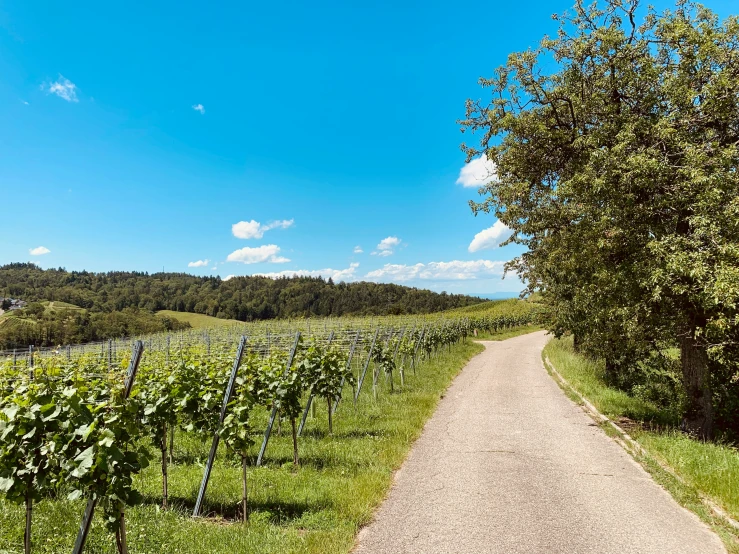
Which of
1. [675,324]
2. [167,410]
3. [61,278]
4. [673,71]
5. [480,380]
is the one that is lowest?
[480,380]

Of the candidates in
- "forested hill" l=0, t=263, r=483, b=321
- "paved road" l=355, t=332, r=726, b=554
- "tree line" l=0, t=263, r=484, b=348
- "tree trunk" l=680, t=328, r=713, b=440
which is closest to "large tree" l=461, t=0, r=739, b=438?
"tree trunk" l=680, t=328, r=713, b=440

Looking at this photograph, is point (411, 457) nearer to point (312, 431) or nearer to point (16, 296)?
point (312, 431)

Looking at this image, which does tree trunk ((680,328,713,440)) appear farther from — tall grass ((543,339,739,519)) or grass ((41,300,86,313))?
grass ((41,300,86,313))

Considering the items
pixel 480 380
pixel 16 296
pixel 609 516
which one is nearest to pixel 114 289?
pixel 16 296

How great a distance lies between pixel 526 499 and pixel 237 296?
406 ft

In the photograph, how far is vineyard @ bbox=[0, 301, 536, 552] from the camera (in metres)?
3.31

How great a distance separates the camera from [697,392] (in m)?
8.54

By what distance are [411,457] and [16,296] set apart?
481 feet

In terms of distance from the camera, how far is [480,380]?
16141 millimetres

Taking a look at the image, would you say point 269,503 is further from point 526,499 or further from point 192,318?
point 192,318

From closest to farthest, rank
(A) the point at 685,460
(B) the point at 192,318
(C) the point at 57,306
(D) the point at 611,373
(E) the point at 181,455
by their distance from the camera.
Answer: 1. (A) the point at 685,460
2. (E) the point at 181,455
3. (D) the point at 611,373
4. (C) the point at 57,306
5. (B) the point at 192,318

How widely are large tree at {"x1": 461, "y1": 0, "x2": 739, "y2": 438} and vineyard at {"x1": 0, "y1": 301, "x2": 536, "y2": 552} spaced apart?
18.0 feet

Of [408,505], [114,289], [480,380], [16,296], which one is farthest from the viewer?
[114,289]

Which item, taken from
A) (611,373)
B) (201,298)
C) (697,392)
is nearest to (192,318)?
(201,298)
